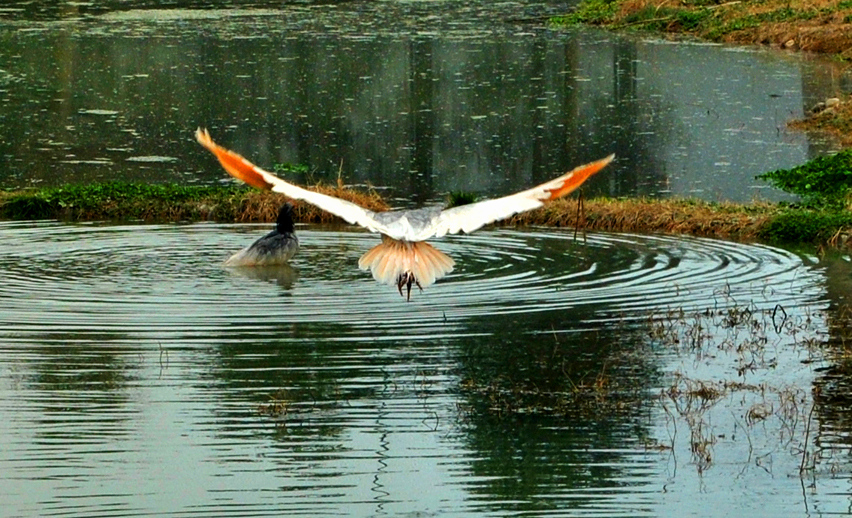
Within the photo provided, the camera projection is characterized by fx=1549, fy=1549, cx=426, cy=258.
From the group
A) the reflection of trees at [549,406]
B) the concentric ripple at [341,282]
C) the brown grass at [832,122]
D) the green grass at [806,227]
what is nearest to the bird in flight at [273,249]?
the concentric ripple at [341,282]

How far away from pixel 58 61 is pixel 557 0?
16.6 m

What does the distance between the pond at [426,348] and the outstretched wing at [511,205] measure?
95 centimetres

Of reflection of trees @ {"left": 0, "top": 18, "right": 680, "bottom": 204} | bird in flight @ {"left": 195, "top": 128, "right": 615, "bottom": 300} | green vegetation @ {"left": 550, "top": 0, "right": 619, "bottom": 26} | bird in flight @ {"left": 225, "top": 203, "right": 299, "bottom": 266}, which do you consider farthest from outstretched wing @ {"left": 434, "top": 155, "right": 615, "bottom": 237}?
green vegetation @ {"left": 550, "top": 0, "right": 619, "bottom": 26}

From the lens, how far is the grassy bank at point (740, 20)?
29.0 m

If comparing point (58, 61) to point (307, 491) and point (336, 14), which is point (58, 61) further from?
point (307, 491)

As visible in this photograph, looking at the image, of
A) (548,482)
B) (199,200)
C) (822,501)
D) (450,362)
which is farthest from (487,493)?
(199,200)

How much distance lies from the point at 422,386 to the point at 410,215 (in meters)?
0.95

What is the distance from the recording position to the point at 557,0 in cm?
4106

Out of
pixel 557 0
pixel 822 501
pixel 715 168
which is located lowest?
pixel 822 501

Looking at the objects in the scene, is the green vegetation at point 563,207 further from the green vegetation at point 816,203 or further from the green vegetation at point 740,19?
the green vegetation at point 740,19

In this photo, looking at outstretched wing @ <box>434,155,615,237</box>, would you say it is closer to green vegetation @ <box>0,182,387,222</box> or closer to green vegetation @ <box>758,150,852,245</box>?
green vegetation @ <box>758,150,852,245</box>

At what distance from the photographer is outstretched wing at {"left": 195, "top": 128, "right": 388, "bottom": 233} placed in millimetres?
7199

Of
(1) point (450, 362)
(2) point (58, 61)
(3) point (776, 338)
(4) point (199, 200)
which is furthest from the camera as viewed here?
(2) point (58, 61)

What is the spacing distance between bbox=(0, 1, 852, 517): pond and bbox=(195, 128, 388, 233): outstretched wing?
99cm
